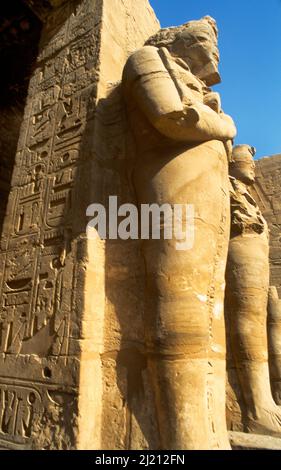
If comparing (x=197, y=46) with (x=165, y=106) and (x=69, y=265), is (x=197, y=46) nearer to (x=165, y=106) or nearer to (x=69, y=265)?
(x=165, y=106)

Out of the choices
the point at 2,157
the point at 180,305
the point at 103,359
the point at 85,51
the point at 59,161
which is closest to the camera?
the point at 180,305

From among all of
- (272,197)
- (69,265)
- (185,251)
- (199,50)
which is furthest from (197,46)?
(272,197)

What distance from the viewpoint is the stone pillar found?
2.01 metres

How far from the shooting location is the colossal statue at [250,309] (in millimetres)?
2359

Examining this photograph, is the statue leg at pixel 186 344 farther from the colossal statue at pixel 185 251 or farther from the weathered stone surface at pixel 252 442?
the weathered stone surface at pixel 252 442

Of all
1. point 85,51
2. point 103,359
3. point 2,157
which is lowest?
point 103,359

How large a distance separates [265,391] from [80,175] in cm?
206

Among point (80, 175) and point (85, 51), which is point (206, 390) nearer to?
point (80, 175)

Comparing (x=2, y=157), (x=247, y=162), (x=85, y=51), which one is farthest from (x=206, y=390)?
(x=2, y=157)

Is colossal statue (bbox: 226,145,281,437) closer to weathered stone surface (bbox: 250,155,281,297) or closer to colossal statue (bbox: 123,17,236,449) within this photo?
colossal statue (bbox: 123,17,236,449)

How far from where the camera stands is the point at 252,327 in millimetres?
2639

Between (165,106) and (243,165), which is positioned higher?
(243,165)

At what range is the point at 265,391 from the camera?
2438mm

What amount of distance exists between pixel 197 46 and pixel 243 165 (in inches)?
52.2
